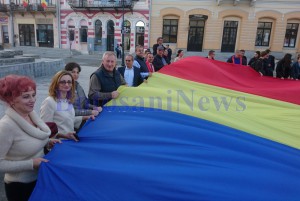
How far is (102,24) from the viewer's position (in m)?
25.1

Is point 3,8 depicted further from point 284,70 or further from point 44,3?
point 284,70

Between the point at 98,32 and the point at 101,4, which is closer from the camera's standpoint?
the point at 101,4

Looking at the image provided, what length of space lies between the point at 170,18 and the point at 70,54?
10.4 meters

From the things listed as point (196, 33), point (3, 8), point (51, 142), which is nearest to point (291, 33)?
point (196, 33)

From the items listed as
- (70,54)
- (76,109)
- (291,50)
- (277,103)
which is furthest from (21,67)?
(291,50)

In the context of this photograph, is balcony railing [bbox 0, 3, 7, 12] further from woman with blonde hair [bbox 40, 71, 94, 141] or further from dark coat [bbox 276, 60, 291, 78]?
woman with blonde hair [bbox 40, 71, 94, 141]

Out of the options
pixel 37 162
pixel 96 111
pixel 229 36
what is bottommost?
pixel 37 162

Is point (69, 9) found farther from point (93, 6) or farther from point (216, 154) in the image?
point (216, 154)

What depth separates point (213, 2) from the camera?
22.2 metres

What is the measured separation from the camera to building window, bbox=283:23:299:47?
22.7 m

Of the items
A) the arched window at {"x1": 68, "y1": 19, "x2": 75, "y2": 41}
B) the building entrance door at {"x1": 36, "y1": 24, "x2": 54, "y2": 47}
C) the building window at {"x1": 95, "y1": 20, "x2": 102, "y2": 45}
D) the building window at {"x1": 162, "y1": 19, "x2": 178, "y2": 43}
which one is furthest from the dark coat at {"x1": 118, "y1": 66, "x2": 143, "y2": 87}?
the building entrance door at {"x1": 36, "y1": 24, "x2": 54, "y2": 47}

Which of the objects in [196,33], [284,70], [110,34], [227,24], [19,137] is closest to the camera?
[19,137]

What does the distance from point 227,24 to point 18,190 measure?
23.7 meters

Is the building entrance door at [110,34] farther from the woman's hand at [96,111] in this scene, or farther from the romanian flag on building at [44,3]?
the woman's hand at [96,111]
